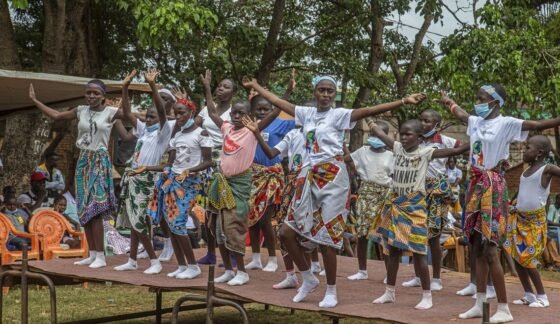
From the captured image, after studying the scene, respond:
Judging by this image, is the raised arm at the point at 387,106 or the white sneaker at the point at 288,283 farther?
the white sneaker at the point at 288,283

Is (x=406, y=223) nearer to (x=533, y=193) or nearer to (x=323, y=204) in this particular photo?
(x=323, y=204)

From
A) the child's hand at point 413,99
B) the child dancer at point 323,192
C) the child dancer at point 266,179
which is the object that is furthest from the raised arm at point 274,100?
the child's hand at point 413,99

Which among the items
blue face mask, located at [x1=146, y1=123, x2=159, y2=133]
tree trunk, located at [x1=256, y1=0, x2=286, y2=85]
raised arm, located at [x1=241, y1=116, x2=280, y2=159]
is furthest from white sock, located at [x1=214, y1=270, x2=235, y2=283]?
tree trunk, located at [x1=256, y1=0, x2=286, y2=85]

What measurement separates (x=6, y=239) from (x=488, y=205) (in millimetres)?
6030

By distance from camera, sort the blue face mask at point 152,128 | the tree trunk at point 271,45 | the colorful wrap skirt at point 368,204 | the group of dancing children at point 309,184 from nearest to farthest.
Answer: the group of dancing children at point 309,184 → the blue face mask at point 152,128 → the colorful wrap skirt at point 368,204 → the tree trunk at point 271,45

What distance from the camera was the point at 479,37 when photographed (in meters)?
13.8

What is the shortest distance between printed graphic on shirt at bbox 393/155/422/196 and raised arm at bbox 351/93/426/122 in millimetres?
648

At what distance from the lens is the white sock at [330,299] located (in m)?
6.82

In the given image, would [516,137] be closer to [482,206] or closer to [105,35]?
[482,206]

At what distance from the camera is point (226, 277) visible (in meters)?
7.98

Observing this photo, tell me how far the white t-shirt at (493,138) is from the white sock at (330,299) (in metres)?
1.43

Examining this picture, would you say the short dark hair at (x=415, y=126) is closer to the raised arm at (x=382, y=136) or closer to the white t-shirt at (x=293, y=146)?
the raised arm at (x=382, y=136)

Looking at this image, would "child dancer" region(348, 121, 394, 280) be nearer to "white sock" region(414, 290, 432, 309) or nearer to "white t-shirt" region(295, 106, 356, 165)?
"white t-shirt" region(295, 106, 356, 165)

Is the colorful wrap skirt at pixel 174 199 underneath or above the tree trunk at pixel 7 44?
underneath
